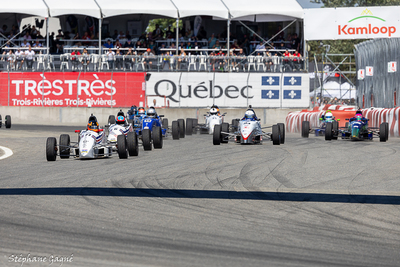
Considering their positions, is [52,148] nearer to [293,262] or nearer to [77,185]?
[77,185]

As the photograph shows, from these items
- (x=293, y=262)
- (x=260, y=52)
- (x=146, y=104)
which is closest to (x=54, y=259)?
(x=293, y=262)

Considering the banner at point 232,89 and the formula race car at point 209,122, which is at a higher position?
the banner at point 232,89

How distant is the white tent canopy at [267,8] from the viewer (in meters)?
32.9

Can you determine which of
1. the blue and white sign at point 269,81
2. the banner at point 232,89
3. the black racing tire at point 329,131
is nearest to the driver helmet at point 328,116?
the black racing tire at point 329,131

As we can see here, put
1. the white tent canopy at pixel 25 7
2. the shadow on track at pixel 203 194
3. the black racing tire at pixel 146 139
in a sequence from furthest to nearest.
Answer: the white tent canopy at pixel 25 7, the black racing tire at pixel 146 139, the shadow on track at pixel 203 194

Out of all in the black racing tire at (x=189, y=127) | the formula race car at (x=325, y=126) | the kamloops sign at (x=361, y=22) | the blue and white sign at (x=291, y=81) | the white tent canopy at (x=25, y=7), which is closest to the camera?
the formula race car at (x=325, y=126)

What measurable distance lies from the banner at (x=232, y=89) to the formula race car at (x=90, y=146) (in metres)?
17.5

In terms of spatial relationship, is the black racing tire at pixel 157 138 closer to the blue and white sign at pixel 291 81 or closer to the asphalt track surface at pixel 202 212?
the asphalt track surface at pixel 202 212

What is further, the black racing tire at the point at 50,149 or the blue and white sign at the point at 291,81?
the blue and white sign at the point at 291,81

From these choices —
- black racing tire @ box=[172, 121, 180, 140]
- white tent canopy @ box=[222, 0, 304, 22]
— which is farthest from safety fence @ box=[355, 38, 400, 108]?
black racing tire @ box=[172, 121, 180, 140]

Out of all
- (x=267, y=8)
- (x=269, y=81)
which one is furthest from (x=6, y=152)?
(x=267, y=8)

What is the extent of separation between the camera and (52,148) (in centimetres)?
1225

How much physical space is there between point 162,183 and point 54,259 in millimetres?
4250

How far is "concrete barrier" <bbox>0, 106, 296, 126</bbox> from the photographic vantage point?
98.8ft
